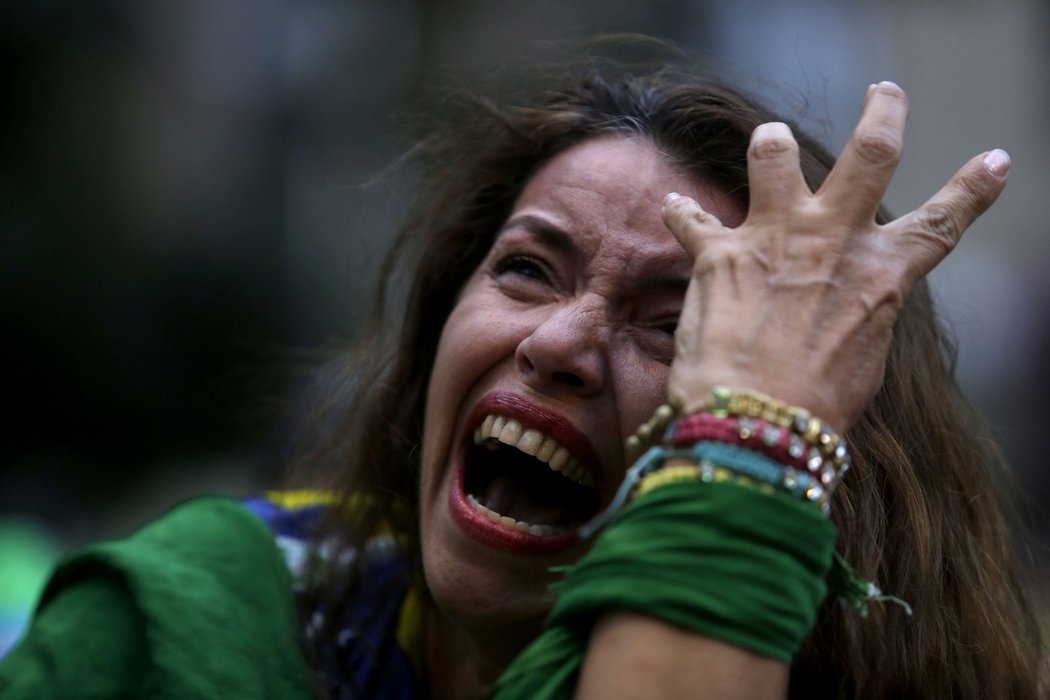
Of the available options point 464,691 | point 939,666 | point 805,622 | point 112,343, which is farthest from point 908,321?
point 112,343

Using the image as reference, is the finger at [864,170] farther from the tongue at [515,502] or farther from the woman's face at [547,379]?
the tongue at [515,502]

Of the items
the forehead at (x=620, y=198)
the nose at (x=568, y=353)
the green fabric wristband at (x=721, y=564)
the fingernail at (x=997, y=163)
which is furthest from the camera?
the forehead at (x=620, y=198)

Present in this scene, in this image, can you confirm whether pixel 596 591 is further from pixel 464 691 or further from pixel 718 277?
pixel 464 691

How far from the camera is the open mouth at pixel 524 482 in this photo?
1.81m

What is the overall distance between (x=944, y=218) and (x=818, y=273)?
206 mm

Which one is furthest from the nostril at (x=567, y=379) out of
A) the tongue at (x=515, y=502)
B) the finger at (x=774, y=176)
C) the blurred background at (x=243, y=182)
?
the blurred background at (x=243, y=182)

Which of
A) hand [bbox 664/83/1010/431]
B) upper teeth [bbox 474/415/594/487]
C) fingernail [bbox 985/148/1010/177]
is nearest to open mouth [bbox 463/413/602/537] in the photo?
upper teeth [bbox 474/415/594/487]

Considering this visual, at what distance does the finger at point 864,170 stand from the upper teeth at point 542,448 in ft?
2.09

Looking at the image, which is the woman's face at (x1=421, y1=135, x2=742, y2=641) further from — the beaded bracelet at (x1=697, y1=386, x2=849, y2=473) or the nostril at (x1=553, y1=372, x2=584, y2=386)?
the beaded bracelet at (x1=697, y1=386, x2=849, y2=473)

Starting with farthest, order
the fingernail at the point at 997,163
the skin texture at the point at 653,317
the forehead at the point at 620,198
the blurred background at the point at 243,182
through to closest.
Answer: the blurred background at the point at 243,182, the forehead at the point at 620,198, the fingernail at the point at 997,163, the skin texture at the point at 653,317

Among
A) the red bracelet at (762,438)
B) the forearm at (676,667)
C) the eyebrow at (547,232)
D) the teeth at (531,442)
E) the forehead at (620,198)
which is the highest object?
the red bracelet at (762,438)

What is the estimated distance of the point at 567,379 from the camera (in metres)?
1.80

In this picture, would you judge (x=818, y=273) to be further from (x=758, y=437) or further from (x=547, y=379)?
(x=547, y=379)

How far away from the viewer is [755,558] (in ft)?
4.11
